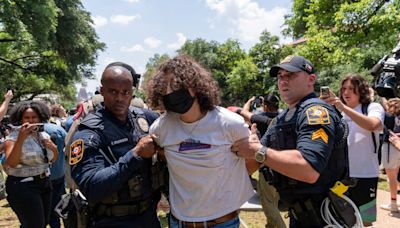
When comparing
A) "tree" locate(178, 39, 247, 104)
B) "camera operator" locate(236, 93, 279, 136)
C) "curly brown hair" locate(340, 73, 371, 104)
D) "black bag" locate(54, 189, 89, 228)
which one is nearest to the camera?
"black bag" locate(54, 189, 89, 228)

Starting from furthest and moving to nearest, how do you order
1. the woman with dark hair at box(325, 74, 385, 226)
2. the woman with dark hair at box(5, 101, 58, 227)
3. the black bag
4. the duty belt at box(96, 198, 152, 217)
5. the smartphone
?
the woman with dark hair at box(5, 101, 58, 227), the woman with dark hair at box(325, 74, 385, 226), the smartphone, the black bag, the duty belt at box(96, 198, 152, 217)

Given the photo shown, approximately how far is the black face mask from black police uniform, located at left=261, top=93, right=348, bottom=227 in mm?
683

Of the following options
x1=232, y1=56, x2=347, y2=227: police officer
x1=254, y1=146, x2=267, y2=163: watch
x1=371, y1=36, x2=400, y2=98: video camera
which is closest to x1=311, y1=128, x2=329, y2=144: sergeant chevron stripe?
x1=232, y1=56, x2=347, y2=227: police officer

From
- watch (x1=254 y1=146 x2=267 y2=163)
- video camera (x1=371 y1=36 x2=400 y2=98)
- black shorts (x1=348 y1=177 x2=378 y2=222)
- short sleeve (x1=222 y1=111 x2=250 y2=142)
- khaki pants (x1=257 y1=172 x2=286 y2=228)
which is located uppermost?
video camera (x1=371 y1=36 x2=400 y2=98)

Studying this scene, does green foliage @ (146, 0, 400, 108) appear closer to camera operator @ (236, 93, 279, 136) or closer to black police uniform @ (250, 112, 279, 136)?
camera operator @ (236, 93, 279, 136)

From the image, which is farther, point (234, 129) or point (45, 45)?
point (45, 45)

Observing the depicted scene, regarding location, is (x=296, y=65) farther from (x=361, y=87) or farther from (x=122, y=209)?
(x=361, y=87)

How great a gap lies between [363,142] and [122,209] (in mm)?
2591

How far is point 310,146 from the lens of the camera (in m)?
2.07

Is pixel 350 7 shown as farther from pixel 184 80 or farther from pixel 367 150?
pixel 184 80

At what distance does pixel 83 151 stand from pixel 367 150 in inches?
111

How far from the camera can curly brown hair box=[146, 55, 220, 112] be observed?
2090 millimetres

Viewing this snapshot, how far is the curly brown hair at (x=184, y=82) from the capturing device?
2.09 meters

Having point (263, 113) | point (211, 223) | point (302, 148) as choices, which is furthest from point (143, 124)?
point (263, 113)
